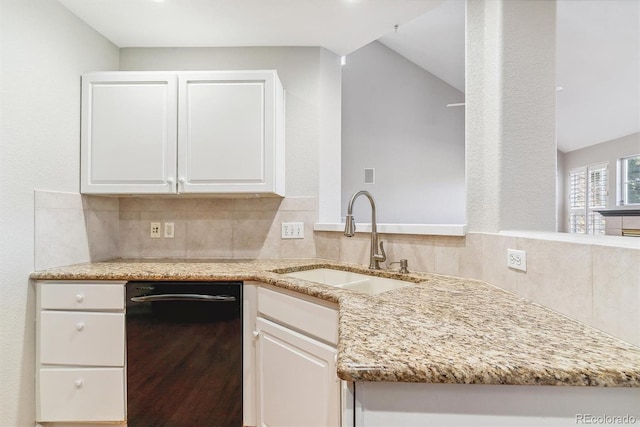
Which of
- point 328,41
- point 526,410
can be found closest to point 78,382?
point 526,410

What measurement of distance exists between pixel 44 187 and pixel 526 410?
7.28 feet

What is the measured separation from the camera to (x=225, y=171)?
73.4 inches

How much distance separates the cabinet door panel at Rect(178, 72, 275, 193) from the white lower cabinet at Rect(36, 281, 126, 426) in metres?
0.79

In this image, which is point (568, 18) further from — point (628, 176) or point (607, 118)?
point (628, 176)

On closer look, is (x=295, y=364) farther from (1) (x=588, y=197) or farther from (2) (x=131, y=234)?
(1) (x=588, y=197)

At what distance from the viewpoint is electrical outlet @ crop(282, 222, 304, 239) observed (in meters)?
2.16

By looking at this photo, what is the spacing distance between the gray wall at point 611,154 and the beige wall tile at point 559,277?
6116 millimetres

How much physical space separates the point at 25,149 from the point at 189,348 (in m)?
1.30

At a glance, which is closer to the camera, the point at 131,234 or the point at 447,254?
the point at 447,254

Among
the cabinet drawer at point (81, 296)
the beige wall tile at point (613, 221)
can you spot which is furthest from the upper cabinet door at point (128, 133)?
the beige wall tile at point (613, 221)

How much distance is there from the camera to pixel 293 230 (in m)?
2.16

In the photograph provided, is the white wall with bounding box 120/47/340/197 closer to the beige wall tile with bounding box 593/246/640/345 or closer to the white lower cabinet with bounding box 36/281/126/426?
the white lower cabinet with bounding box 36/281/126/426

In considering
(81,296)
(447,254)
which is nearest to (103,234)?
(81,296)

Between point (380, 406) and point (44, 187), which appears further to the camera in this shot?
point (44, 187)
